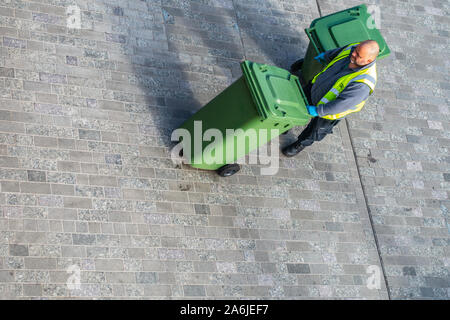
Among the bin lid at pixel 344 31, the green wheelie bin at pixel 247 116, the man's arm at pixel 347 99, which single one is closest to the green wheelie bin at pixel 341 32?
the bin lid at pixel 344 31

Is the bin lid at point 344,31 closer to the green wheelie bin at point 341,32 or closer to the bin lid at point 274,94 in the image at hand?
the green wheelie bin at point 341,32

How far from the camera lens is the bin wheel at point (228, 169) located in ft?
21.9

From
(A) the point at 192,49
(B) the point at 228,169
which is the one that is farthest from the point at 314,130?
(A) the point at 192,49

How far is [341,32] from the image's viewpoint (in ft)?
23.7

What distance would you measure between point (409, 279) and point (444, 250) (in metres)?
0.71

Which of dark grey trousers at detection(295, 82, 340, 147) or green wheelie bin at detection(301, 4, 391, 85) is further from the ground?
green wheelie bin at detection(301, 4, 391, 85)

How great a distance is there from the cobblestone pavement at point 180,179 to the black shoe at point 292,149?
13cm

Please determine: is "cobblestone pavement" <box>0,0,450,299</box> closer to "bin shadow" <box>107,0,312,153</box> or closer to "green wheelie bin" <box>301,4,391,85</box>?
"bin shadow" <box>107,0,312,153</box>

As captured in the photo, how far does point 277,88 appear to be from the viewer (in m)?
5.98

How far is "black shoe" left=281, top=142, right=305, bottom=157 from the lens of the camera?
7272 millimetres

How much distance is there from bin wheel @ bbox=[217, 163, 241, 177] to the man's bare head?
178 centimetres

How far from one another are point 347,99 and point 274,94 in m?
0.87

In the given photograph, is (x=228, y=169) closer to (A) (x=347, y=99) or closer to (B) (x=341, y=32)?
(A) (x=347, y=99)

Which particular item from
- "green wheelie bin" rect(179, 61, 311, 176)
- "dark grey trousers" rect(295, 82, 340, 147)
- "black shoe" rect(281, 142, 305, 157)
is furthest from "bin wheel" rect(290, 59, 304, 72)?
"green wheelie bin" rect(179, 61, 311, 176)
